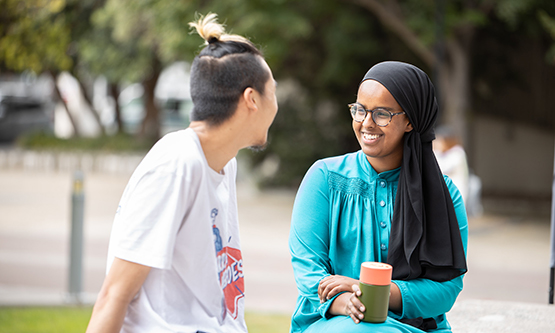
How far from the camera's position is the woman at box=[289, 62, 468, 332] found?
99.7 inches

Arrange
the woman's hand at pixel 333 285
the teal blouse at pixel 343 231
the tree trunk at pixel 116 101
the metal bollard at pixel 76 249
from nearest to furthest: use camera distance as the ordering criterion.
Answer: the woman's hand at pixel 333 285 < the teal blouse at pixel 343 231 < the metal bollard at pixel 76 249 < the tree trunk at pixel 116 101

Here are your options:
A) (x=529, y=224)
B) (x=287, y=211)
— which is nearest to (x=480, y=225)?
(x=529, y=224)

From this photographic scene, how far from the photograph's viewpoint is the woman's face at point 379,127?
262 centimetres

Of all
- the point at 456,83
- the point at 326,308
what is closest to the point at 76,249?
the point at 326,308

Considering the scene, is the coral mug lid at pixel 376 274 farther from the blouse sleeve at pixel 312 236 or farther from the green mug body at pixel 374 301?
the blouse sleeve at pixel 312 236

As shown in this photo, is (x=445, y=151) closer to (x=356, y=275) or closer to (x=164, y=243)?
(x=356, y=275)

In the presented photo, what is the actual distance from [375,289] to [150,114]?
20514 millimetres

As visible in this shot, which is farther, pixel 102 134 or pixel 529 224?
pixel 102 134

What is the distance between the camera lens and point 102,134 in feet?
71.1

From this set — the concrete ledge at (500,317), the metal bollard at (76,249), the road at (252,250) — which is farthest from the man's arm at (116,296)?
the metal bollard at (76,249)

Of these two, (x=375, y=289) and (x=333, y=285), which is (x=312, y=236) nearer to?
(x=333, y=285)

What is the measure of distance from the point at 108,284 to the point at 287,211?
1167 centimetres

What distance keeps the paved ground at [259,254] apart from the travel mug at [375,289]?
1187 millimetres

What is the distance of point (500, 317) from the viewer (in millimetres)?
3531
